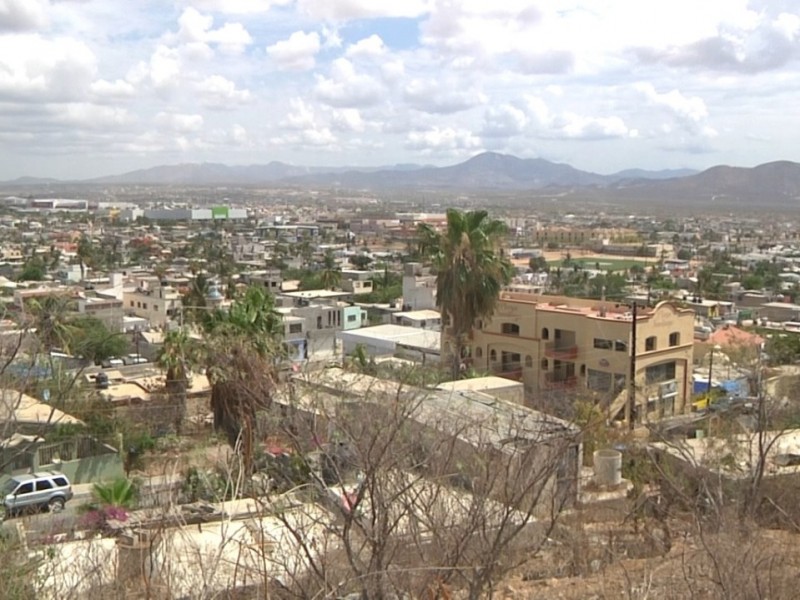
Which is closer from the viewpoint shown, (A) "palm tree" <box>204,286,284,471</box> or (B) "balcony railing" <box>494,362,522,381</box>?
(A) "palm tree" <box>204,286,284,471</box>

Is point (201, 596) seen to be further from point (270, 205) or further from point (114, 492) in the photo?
point (270, 205)

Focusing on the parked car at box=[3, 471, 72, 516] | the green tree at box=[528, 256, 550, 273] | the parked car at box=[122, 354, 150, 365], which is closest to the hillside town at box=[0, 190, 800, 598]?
the parked car at box=[3, 471, 72, 516]

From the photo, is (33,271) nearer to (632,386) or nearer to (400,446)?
(632,386)

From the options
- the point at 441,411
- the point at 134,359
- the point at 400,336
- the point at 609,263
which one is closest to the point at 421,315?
the point at 400,336

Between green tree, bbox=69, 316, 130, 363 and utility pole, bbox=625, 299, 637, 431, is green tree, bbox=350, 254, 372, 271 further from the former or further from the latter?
utility pole, bbox=625, 299, 637, 431

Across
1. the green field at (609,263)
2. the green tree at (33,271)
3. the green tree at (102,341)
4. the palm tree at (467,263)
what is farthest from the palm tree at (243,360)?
the green field at (609,263)

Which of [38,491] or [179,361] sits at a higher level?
[179,361]
